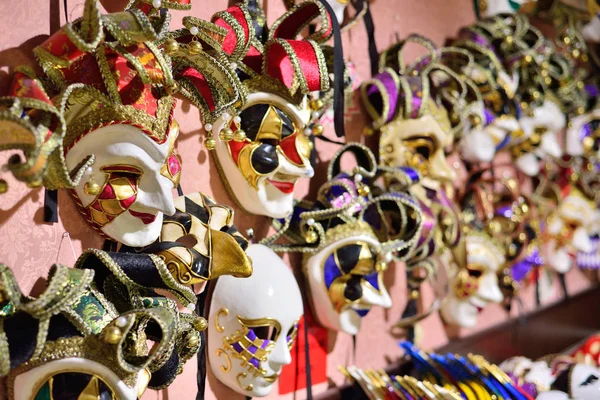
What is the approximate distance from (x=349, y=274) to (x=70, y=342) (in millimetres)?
589

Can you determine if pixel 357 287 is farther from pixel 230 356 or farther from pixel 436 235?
pixel 436 235

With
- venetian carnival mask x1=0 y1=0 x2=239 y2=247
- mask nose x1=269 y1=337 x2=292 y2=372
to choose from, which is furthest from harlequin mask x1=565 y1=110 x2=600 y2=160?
venetian carnival mask x1=0 y1=0 x2=239 y2=247

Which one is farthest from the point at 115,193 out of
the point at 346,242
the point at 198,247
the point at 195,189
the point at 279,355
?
the point at 346,242

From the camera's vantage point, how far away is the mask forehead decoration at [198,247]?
2.80 feet

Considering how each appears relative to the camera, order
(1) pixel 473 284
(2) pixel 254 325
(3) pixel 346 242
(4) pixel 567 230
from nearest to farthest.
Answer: (2) pixel 254 325 < (3) pixel 346 242 < (1) pixel 473 284 < (4) pixel 567 230

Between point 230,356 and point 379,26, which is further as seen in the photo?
point 379,26

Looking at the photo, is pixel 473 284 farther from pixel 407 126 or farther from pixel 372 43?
pixel 372 43

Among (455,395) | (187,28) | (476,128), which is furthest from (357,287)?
(476,128)

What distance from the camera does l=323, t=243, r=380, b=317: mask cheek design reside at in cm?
119

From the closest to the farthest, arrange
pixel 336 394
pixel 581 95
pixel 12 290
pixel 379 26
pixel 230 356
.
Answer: pixel 12 290 → pixel 230 356 → pixel 336 394 → pixel 379 26 → pixel 581 95

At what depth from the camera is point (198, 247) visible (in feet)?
2.94

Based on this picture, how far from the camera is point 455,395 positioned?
42.2 inches

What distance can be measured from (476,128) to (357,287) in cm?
66

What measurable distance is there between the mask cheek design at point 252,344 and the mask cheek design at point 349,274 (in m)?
0.21
